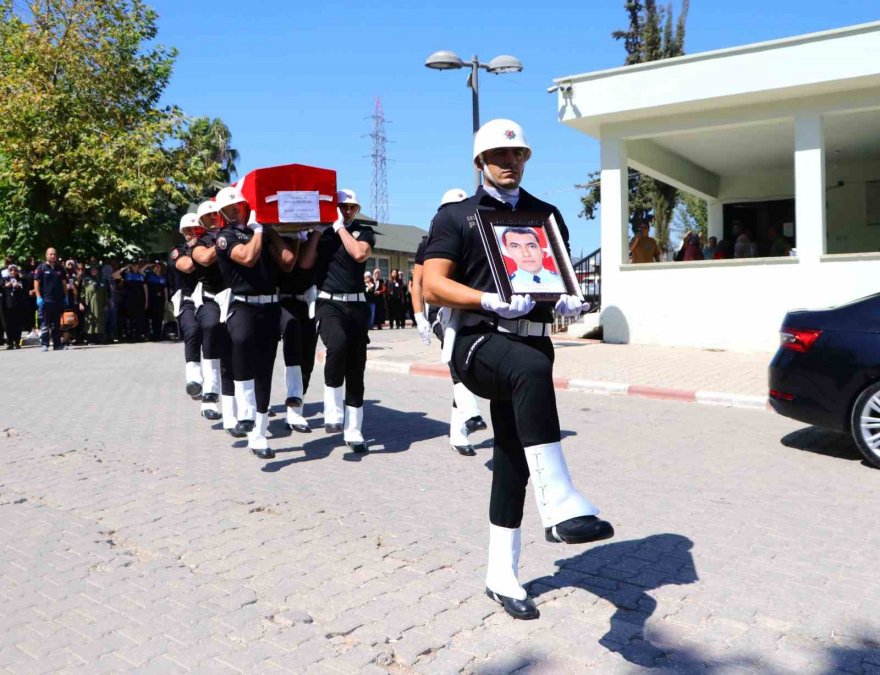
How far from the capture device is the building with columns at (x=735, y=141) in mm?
14141

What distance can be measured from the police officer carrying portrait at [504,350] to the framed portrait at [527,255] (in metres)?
0.06

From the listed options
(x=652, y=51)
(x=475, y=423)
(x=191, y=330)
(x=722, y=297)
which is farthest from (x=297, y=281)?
(x=652, y=51)

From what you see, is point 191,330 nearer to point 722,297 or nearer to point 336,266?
point 336,266

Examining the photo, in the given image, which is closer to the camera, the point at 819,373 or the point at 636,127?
the point at 819,373

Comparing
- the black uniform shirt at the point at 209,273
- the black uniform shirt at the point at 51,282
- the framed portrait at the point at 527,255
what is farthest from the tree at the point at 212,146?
the framed portrait at the point at 527,255

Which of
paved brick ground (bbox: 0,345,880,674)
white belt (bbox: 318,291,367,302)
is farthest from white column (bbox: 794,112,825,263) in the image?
white belt (bbox: 318,291,367,302)

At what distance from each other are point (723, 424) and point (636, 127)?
930cm

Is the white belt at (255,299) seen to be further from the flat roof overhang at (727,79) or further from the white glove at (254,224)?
the flat roof overhang at (727,79)

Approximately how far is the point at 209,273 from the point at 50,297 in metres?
12.2

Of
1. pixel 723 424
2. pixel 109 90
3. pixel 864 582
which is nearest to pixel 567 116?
pixel 723 424

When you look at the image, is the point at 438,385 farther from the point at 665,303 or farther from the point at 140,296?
the point at 140,296

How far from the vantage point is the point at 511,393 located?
354 centimetres

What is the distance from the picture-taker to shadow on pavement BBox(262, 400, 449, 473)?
7070mm

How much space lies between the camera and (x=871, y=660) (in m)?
3.22
